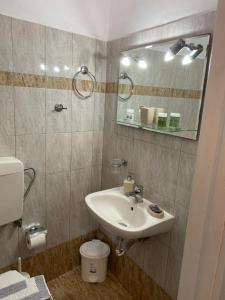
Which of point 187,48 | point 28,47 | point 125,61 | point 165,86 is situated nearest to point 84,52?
point 125,61

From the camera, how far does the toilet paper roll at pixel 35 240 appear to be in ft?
5.81

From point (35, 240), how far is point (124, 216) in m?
0.72

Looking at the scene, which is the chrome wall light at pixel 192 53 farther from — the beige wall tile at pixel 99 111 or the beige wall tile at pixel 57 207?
the beige wall tile at pixel 57 207

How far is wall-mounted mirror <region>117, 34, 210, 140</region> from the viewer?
1323 mm

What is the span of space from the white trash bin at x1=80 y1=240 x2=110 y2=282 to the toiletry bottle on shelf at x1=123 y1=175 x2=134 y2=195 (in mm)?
668

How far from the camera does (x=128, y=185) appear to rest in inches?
70.5

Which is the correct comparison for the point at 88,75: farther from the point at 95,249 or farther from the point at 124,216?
the point at 95,249

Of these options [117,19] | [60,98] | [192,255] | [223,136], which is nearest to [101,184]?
[60,98]

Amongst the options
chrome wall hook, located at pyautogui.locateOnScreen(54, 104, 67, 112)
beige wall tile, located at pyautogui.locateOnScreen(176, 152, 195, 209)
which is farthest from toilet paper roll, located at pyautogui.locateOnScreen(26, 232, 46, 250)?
beige wall tile, located at pyautogui.locateOnScreen(176, 152, 195, 209)

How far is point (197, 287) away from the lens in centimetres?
63

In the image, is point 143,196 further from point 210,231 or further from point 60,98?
point 210,231

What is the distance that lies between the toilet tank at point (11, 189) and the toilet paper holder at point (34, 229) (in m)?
0.24

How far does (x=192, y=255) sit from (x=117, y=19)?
179 centimetres

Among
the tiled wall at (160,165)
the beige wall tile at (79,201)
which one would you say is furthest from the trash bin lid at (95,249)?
the tiled wall at (160,165)
